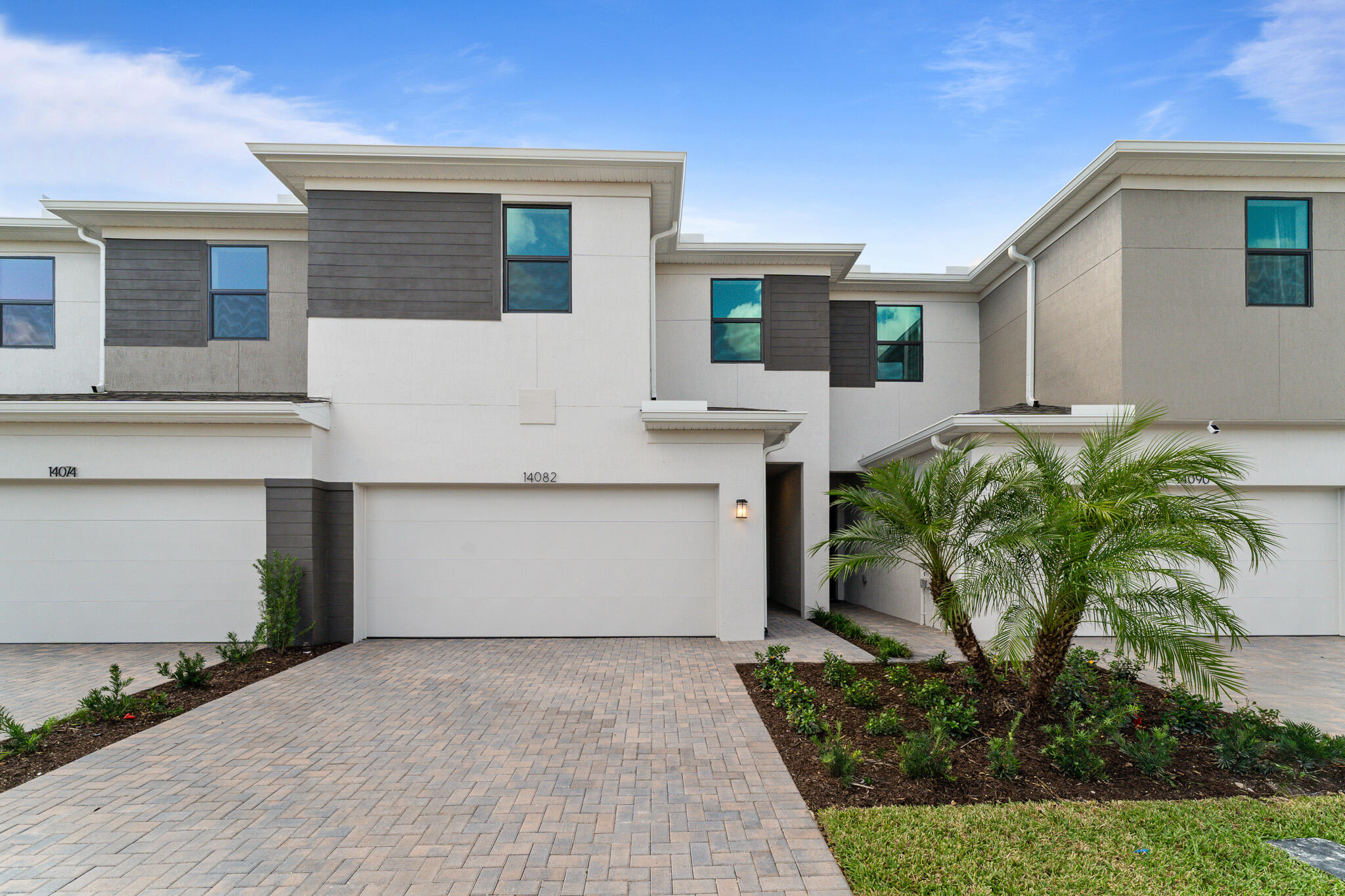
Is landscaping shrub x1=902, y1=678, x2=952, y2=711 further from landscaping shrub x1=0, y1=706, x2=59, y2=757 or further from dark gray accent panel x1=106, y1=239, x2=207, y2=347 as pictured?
dark gray accent panel x1=106, y1=239, x2=207, y2=347

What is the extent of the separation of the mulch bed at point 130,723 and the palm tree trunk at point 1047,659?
7664mm

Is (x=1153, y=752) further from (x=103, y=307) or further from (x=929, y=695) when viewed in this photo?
(x=103, y=307)

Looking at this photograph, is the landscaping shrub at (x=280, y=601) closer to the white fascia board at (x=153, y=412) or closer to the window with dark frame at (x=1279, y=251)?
the white fascia board at (x=153, y=412)

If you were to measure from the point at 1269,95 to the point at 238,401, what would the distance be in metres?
18.2

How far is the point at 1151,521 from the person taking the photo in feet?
16.6

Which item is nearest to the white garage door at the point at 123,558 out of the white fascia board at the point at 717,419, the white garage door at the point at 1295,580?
the white fascia board at the point at 717,419

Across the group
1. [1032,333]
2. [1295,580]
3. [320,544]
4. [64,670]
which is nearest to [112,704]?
[64,670]

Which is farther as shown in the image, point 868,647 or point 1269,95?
point 1269,95

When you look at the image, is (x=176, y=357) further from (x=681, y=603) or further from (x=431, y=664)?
(x=681, y=603)

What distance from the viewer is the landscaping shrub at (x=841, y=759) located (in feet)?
14.4

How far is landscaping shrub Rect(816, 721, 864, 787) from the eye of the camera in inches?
173

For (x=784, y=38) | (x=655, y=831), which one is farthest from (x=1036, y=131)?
(x=655, y=831)

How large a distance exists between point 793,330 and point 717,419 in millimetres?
3776

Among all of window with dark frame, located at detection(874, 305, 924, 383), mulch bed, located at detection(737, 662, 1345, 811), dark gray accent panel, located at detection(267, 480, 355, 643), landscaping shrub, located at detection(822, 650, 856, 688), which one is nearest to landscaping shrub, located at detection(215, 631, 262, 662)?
dark gray accent panel, located at detection(267, 480, 355, 643)
